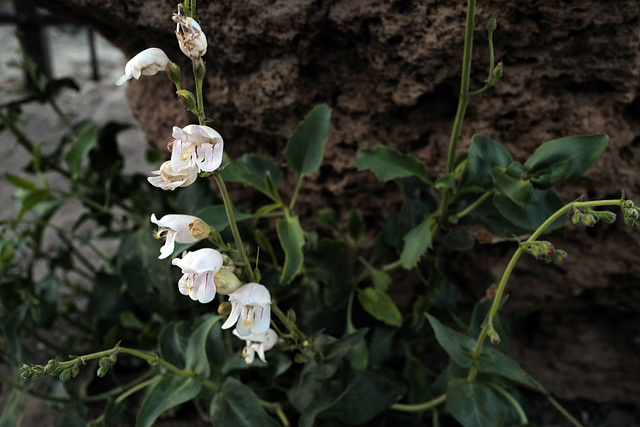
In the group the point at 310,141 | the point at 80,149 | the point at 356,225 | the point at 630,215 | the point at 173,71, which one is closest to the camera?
the point at 630,215

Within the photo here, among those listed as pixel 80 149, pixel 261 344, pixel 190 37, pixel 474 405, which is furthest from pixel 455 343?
pixel 80 149

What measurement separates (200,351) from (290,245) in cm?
32

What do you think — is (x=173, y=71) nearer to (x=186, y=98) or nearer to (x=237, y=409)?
(x=186, y=98)

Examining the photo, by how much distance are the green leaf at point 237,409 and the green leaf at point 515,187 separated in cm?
74

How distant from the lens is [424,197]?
1.75m

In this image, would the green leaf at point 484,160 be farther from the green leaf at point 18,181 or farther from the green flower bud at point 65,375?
the green leaf at point 18,181

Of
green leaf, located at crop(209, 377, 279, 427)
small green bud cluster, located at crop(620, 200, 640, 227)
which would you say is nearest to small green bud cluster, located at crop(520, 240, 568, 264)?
small green bud cluster, located at crop(620, 200, 640, 227)

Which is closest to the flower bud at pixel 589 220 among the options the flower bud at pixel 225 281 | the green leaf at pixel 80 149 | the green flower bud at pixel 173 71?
the flower bud at pixel 225 281

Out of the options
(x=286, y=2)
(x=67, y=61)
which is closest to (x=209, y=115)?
(x=286, y=2)

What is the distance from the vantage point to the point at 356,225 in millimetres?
1791

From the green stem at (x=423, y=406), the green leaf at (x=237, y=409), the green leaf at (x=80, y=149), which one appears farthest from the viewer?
the green leaf at (x=80, y=149)

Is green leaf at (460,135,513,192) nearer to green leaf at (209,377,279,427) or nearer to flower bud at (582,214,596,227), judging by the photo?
flower bud at (582,214,596,227)

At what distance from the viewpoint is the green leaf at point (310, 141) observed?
1.56 m

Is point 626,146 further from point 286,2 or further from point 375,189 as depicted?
point 286,2
